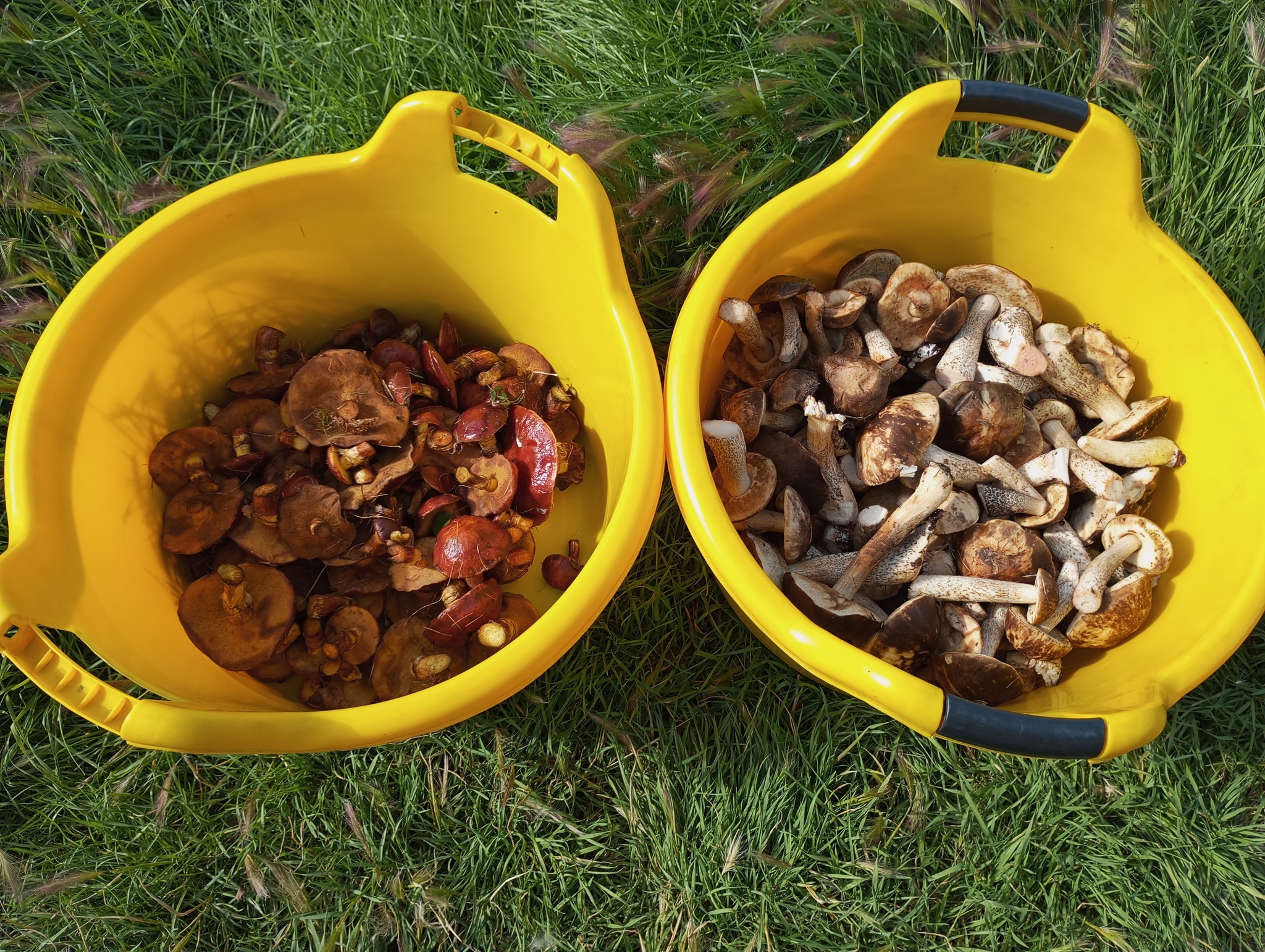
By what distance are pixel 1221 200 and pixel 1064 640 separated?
1.62 metres

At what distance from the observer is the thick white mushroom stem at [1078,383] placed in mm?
2195

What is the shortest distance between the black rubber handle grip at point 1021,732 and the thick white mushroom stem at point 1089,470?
0.74 m

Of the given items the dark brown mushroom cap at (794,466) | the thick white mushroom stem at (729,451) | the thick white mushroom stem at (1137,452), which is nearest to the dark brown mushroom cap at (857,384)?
the dark brown mushroom cap at (794,466)

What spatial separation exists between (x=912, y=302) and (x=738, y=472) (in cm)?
66

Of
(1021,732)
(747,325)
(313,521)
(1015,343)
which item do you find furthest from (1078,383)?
(313,521)

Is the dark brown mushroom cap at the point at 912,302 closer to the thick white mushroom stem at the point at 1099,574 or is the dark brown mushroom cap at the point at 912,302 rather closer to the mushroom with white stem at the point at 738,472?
the mushroom with white stem at the point at 738,472

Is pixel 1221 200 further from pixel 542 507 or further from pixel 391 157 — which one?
pixel 391 157

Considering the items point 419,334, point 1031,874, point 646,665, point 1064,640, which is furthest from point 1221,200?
point 419,334

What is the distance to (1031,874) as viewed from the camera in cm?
235

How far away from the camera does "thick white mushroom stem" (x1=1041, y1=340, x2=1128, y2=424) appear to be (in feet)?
7.20

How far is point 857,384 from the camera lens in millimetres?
2043

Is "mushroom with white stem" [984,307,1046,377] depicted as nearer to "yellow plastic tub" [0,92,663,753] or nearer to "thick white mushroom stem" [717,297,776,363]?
"thick white mushroom stem" [717,297,776,363]

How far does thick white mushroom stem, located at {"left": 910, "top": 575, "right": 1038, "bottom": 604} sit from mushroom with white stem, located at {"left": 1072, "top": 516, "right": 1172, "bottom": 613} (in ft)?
0.45

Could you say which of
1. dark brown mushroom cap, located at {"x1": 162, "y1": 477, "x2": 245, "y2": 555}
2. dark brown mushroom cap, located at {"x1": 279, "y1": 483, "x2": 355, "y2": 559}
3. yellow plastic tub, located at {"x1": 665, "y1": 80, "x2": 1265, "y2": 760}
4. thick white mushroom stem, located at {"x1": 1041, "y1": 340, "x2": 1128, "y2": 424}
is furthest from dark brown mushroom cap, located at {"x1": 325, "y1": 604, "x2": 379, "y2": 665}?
thick white mushroom stem, located at {"x1": 1041, "y1": 340, "x2": 1128, "y2": 424}
